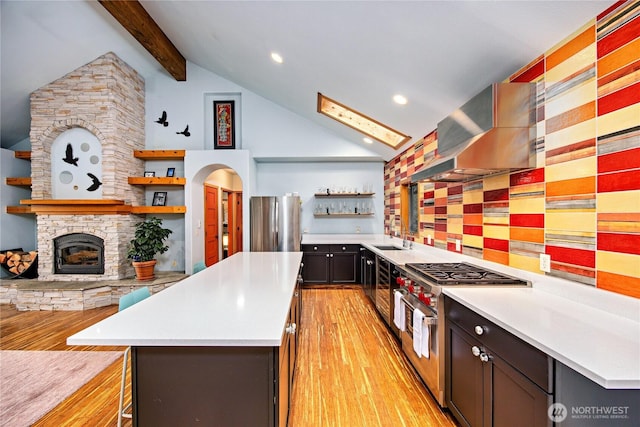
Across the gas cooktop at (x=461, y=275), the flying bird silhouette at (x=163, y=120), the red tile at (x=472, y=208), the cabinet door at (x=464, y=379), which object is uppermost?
the flying bird silhouette at (x=163, y=120)

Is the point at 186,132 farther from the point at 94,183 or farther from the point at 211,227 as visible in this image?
the point at 211,227

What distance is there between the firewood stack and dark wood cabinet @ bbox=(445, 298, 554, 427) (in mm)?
6331

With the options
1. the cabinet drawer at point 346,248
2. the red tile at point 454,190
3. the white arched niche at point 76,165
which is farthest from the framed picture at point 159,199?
the red tile at point 454,190

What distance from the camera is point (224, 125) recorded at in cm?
530

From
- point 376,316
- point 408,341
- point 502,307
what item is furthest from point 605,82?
point 376,316

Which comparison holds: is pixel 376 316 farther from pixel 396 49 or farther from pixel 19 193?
pixel 19 193

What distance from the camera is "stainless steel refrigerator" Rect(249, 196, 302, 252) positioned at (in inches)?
191

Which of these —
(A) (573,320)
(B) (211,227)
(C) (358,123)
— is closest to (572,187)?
(A) (573,320)

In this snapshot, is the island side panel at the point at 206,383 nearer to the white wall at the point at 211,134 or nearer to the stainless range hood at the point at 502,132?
the stainless range hood at the point at 502,132

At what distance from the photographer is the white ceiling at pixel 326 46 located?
1.77 meters

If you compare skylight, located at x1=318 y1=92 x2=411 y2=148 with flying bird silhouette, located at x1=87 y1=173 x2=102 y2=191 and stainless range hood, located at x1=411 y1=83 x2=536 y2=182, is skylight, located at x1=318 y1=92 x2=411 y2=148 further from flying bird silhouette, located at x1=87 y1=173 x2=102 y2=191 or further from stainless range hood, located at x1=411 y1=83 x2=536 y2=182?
flying bird silhouette, located at x1=87 y1=173 x2=102 y2=191

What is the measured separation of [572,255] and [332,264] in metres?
3.58

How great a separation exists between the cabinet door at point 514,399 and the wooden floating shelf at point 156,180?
16.7ft

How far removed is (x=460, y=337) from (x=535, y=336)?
641mm
